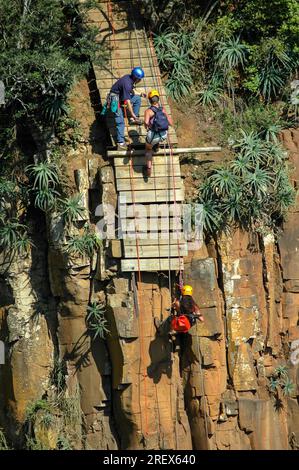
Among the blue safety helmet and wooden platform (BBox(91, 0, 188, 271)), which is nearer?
wooden platform (BBox(91, 0, 188, 271))

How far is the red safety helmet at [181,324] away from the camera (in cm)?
1994

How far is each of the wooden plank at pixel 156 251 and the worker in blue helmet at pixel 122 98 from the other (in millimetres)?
1798

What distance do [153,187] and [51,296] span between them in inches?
105

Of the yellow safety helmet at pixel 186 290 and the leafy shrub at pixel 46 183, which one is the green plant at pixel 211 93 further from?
the yellow safety helmet at pixel 186 290

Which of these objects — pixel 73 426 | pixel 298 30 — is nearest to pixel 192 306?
pixel 73 426

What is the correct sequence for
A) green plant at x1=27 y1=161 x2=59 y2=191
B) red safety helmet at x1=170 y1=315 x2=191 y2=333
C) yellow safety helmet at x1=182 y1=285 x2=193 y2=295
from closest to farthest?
red safety helmet at x1=170 y1=315 x2=191 y2=333
yellow safety helmet at x1=182 y1=285 x2=193 y2=295
green plant at x1=27 y1=161 x2=59 y2=191

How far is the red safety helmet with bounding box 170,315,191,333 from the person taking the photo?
1994cm

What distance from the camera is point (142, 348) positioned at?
809 inches

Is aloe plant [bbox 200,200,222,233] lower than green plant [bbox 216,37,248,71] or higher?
lower

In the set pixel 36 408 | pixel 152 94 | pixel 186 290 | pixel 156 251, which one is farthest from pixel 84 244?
pixel 36 408

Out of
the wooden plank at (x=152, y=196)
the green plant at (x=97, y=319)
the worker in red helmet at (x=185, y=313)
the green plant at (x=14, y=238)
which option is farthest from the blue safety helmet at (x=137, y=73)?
the green plant at (x=97, y=319)

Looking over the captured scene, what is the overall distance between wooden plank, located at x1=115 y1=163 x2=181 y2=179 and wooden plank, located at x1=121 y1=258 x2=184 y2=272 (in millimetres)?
1470

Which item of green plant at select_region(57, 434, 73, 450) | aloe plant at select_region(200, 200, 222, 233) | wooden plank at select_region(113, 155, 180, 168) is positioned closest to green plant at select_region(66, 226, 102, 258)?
wooden plank at select_region(113, 155, 180, 168)

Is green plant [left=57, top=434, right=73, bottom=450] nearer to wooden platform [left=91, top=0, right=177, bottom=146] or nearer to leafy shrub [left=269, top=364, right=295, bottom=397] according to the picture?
leafy shrub [left=269, top=364, right=295, bottom=397]
